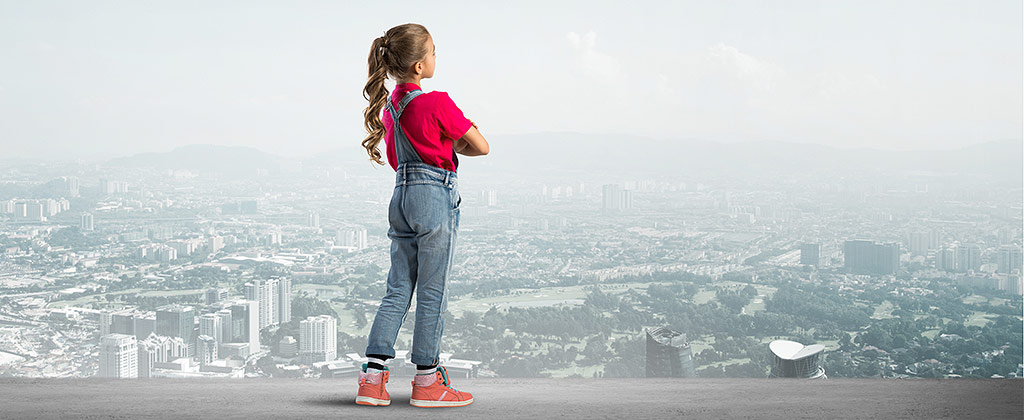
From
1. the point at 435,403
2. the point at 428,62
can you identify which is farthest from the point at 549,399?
the point at 428,62

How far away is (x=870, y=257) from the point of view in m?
8.56

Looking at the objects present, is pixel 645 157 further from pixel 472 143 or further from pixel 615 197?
pixel 472 143

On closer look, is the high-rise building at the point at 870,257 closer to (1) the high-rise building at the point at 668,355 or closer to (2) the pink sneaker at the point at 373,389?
(1) the high-rise building at the point at 668,355

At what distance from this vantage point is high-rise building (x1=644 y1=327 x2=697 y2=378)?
18.6 ft

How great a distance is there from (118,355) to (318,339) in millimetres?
2008

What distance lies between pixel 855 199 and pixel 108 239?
8453 millimetres

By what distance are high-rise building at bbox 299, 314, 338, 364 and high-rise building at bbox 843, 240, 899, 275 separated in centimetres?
575

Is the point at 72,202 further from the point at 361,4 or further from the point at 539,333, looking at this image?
the point at 539,333

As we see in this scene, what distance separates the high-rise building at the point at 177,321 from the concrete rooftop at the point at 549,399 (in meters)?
4.72

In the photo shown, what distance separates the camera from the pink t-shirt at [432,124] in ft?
5.81

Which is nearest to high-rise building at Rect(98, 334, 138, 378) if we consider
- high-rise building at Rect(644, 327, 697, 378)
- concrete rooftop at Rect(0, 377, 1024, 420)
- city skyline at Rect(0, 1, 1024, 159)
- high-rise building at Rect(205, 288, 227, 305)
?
high-rise building at Rect(205, 288, 227, 305)

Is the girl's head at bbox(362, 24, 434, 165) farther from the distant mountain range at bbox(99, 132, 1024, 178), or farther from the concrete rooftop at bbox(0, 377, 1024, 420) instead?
the distant mountain range at bbox(99, 132, 1024, 178)

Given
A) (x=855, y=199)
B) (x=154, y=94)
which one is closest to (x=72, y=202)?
(x=154, y=94)

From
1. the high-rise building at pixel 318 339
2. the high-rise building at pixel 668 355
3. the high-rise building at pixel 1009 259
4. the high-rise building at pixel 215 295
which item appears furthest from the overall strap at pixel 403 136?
the high-rise building at pixel 1009 259
